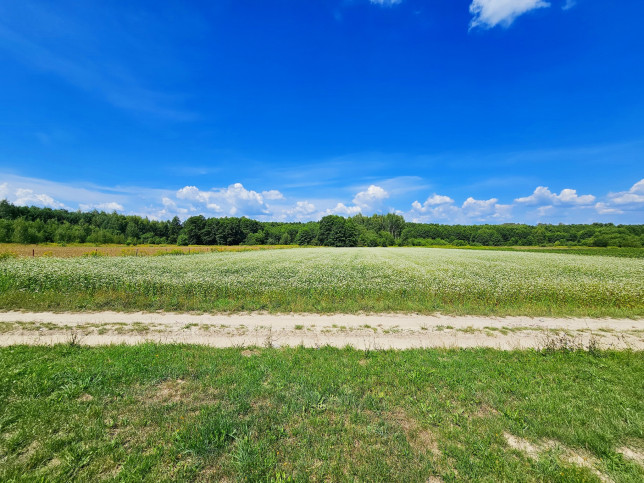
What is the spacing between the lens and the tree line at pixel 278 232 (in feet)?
292

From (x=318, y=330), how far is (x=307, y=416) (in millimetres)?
5936

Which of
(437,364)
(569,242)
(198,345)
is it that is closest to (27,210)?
(198,345)

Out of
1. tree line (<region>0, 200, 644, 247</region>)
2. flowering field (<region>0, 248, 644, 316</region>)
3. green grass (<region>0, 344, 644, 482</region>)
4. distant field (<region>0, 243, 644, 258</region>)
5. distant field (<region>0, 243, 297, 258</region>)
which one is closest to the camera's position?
green grass (<region>0, 344, 644, 482</region>)

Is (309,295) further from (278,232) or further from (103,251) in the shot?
(278,232)

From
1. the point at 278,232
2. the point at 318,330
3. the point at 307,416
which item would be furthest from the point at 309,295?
the point at 278,232

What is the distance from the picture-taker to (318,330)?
10.9 metres

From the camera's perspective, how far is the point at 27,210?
96.3 metres

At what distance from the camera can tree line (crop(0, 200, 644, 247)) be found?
89.0m

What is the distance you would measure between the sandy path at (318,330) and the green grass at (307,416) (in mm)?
1926

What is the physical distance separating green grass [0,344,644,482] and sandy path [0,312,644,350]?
1.93 m

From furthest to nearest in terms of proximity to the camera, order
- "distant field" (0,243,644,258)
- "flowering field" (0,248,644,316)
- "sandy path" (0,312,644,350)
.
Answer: "distant field" (0,243,644,258) → "flowering field" (0,248,644,316) → "sandy path" (0,312,644,350)

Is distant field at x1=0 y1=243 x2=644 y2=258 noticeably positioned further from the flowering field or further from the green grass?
the green grass

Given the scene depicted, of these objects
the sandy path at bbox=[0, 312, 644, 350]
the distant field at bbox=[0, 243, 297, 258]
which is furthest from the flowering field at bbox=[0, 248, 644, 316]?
the distant field at bbox=[0, 243, 297, 258]

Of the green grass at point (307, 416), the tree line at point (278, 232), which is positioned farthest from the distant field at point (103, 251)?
the green grass at point (307, 416)
